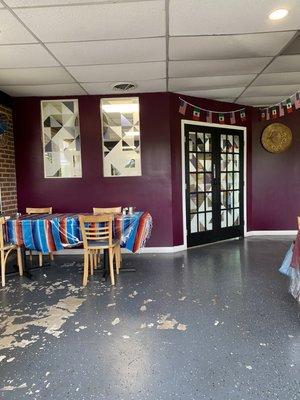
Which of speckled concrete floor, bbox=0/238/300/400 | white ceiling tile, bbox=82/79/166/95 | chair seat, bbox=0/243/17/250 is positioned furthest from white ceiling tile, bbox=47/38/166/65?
speckled concrete floor, bbox=0/238/300/400

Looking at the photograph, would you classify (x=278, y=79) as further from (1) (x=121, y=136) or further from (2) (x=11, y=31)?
(2) (x=11, y=31)

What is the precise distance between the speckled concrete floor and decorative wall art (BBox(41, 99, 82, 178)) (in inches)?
71.4

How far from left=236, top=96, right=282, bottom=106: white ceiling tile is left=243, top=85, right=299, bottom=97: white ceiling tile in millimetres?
194

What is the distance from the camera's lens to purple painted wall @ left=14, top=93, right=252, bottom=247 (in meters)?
4.81

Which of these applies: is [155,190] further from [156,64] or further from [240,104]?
[240,104]

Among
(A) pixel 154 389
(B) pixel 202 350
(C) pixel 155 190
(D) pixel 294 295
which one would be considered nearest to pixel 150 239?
(C) pixel 155 190

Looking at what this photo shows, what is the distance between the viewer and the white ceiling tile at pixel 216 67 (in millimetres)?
3508

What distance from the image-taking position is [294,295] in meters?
2.84

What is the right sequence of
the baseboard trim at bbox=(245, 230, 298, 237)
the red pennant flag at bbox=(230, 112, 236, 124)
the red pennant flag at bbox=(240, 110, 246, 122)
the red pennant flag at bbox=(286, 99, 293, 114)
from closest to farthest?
the red pennant flag at bbox=(286, 99, 293, 114)
the red pennant flag at bbox=(230, 112, 236, 124)
the red pennant flag at bbox=(240, 110, 246, 122)
the baseboard trim at bbox=(245, 230, 298, 237)

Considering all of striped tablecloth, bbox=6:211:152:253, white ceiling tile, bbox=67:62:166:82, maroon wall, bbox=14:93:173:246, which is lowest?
striped tablecloth, bbox=6:211:152:253

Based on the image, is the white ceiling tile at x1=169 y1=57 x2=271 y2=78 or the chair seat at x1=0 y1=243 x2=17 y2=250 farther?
the chair seat at x1=0 y1=243 x2=17 y2=250

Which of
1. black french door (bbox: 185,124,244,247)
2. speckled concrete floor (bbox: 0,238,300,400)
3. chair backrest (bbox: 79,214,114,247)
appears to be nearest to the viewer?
speckled concrete floor (bbox: 0,238,300,400)

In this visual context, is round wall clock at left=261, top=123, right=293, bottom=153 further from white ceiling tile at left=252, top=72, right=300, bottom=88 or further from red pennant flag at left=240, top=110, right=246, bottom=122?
white ceiling tile at left=252, top=72, right=300, bottom=88

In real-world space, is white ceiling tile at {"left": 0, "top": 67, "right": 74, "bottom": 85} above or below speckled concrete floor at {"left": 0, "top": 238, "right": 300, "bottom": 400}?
above
